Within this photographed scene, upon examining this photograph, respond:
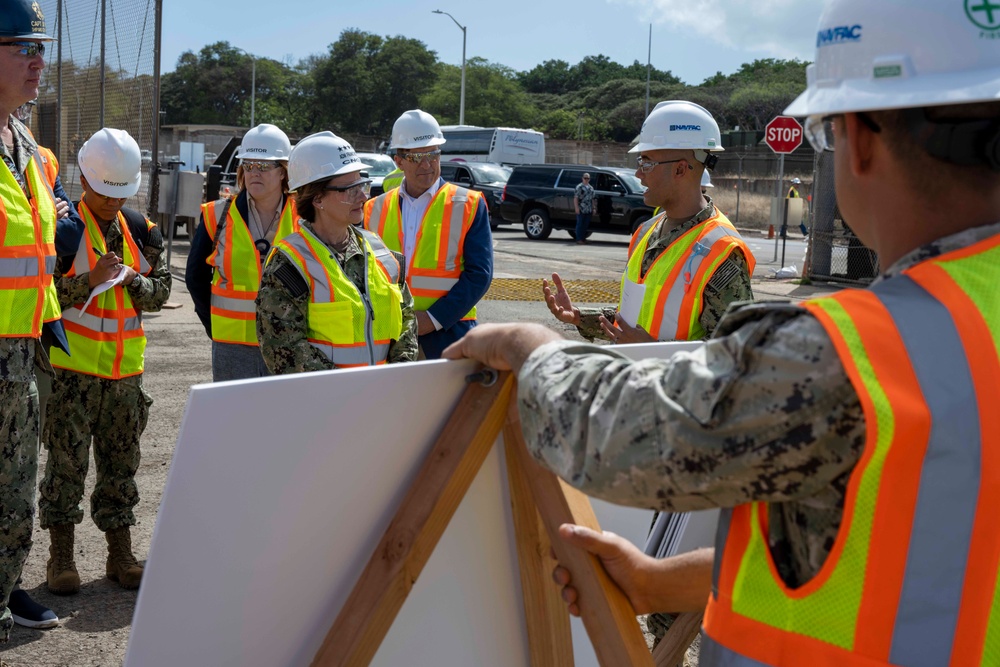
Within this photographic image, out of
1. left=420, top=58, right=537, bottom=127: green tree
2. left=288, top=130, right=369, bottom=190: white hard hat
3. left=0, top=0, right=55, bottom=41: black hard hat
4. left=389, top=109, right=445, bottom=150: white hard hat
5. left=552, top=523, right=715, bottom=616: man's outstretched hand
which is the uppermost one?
left=420, top=58, right=537, bottom=127: green tree

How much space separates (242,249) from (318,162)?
1.12 m

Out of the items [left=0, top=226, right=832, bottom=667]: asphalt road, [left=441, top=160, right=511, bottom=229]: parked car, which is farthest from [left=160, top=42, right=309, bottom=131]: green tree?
[left=0, top=226, right=832, bottom=667]: asphalt road

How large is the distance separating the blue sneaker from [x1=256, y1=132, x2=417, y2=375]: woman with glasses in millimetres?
1529

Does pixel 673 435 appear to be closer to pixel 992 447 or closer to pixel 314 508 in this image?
pixel 992 447

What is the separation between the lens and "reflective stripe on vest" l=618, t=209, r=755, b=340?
3949 mm

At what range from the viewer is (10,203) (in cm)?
374

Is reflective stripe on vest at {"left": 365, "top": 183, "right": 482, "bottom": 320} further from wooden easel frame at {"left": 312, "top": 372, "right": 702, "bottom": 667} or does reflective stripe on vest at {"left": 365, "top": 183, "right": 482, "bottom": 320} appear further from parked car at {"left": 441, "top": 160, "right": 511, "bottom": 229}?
parked car at {"left": 441, "top": 160, "right": 511, "bottom": 229}

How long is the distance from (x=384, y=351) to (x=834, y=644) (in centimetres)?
284

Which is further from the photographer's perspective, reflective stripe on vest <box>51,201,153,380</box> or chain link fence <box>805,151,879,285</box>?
chain link fence <box>805,151,879,285</box>

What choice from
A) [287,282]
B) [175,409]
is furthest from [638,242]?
[175,409]

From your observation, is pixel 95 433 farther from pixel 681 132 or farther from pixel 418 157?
pixel 681 132

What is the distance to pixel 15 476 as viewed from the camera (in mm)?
3748

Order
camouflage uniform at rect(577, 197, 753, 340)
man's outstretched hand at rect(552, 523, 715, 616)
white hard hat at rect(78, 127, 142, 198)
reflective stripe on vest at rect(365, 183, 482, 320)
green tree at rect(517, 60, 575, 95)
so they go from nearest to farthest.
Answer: man's outstretched hand at rect(552, 523, 715, 616) < camouflage uniform at rect(577, 197, 753, 340) < white hard hat at rect(78, 127, 142, 198) < reflective stripe on vest at rect(365, 183, 482, 320) < green tree at rect(517, 60, 575, 95)

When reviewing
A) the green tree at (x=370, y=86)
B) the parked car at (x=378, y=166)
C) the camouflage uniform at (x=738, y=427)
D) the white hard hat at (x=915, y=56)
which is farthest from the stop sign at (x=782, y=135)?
the green tree at (x=370, y=86)
